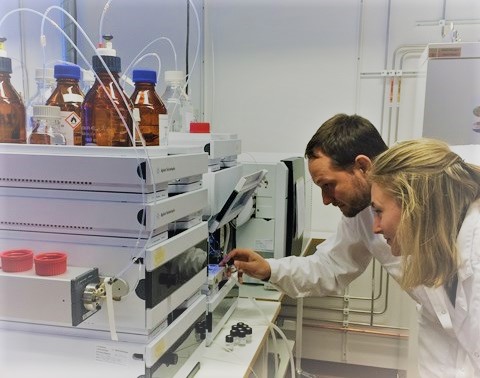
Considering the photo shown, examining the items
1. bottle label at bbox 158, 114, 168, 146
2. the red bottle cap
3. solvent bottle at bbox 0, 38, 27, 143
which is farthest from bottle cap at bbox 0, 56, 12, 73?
the red bottle cap

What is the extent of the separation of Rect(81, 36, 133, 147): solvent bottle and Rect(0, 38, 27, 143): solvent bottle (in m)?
0.16

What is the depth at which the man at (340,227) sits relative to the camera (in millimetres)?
1400

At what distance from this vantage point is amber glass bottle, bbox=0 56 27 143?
0.97m

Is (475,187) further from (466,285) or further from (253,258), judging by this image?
(253,258)

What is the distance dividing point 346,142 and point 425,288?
1.60 ft

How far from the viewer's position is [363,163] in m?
1.38

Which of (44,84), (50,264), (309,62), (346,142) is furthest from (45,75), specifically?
(309,62)

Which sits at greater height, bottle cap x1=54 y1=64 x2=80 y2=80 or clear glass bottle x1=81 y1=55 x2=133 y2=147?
bottle cap x1=54 y1=64 x2=80 y2=80

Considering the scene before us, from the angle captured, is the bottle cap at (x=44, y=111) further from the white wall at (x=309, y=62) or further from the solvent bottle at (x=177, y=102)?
the white wall at (x=309, y=62)

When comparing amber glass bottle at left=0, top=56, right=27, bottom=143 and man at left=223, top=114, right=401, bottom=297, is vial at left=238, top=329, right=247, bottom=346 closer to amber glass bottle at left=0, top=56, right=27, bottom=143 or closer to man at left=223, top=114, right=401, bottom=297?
man at left=223, top=114, right=401, bottom=297

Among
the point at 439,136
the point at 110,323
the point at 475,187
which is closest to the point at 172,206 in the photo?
the point at 110,323

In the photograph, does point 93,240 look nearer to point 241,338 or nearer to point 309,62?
point 241,338

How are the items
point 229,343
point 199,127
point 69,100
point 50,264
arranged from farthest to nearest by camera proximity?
1. point 199,127
2. point 229,343
3. point 69,100
4. point 50,264

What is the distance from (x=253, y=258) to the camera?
5.37ft
